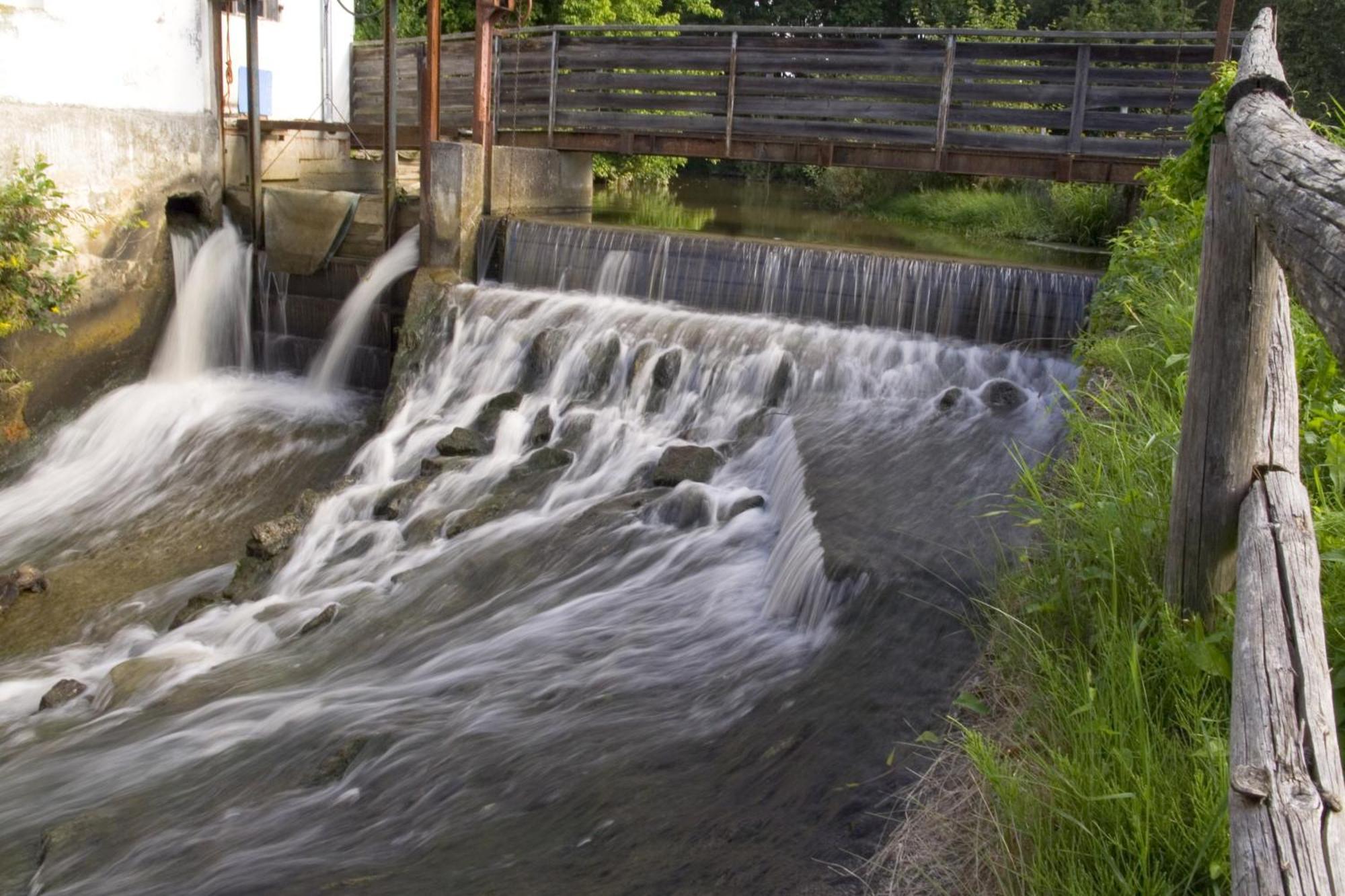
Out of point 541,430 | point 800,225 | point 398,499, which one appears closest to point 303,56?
point 800,225

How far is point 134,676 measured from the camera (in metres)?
6.53

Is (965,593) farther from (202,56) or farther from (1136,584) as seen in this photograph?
(202,56)

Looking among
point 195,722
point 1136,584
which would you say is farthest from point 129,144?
point 1136,584

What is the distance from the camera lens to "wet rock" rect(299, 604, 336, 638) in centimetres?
682

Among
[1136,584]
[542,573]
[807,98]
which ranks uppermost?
[807,98]

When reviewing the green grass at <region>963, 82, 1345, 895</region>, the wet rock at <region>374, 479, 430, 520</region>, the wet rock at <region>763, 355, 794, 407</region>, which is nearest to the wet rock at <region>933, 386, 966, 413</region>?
the wet rock at <region>763, 355, 794, 407</region>

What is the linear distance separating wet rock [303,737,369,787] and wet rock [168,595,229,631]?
2896 millimetres

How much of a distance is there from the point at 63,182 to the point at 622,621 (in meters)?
7.92

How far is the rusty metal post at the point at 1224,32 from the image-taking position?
9.55 metres

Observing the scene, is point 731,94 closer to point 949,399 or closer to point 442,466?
point 949,399

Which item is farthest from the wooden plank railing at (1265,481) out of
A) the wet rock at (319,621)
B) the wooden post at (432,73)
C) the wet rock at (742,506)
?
the wooden post at (432,73)

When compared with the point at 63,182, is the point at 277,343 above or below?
below

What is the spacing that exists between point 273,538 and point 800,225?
10.2 m

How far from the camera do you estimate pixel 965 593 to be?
184 inches
